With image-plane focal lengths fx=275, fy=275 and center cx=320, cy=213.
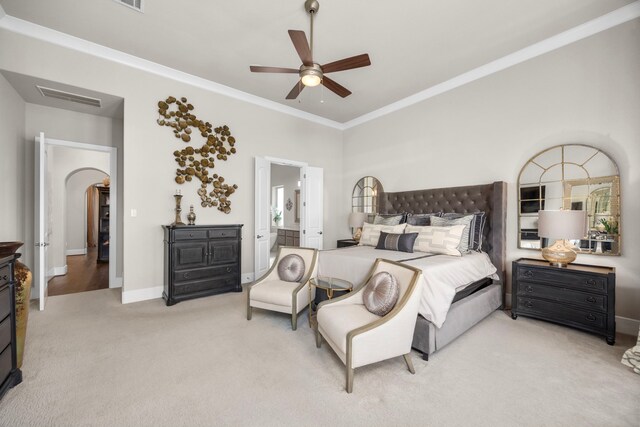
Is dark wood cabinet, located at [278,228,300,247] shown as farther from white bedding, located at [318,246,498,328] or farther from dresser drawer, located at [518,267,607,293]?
dresser drawer, located at [518,267,607,293]

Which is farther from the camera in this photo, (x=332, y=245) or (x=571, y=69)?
(x=332, y=245)

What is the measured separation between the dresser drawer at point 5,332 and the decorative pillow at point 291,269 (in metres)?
2.21

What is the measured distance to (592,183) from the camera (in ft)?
9.99

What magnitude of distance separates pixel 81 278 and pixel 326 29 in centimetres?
601

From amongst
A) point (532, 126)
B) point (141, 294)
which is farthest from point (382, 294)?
point (141, 294)

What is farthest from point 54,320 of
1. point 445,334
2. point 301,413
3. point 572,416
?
point 572,416

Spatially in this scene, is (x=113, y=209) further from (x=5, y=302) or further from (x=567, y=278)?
(x=567, y=278)

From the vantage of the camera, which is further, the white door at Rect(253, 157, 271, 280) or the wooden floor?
the white door at Rect(253, 157, 271, 280)

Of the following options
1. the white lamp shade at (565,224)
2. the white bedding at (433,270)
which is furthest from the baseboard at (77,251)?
the white lamp shade at (565,224)

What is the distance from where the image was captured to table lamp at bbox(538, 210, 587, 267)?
2.76m

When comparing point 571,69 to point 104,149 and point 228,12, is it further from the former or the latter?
point 104,149

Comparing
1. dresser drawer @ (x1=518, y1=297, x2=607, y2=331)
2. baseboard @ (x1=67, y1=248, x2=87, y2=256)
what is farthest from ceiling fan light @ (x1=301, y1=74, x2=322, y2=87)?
baseboard @ (x1=67, y1=248, x2=87, y2=256)

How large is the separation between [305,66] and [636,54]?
11.1 feet

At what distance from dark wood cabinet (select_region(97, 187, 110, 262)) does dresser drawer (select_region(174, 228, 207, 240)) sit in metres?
4.45
